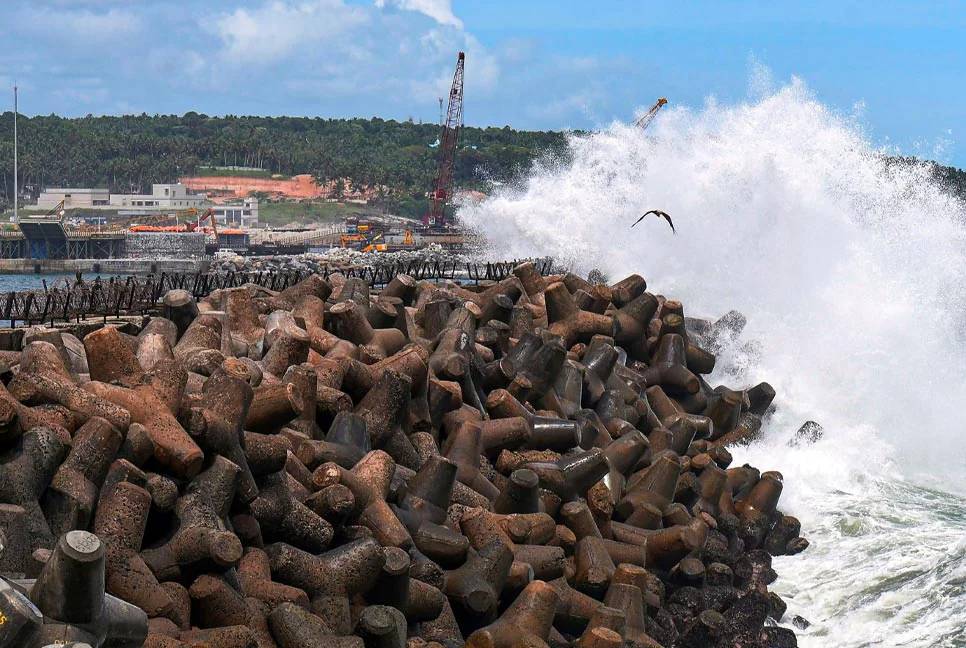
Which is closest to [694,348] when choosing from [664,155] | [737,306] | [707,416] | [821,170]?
[707,416]

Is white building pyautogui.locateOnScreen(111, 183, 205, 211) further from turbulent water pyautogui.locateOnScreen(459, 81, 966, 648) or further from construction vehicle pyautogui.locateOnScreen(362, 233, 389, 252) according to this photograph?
turbulent water pyautogui.locateOnScreen(459, 81, 966, 648)

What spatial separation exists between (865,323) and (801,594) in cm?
1102

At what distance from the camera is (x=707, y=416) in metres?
16.8

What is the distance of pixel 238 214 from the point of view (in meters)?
142

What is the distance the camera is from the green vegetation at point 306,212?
154m

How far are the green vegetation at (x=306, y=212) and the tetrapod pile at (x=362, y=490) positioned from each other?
140206 millimetres

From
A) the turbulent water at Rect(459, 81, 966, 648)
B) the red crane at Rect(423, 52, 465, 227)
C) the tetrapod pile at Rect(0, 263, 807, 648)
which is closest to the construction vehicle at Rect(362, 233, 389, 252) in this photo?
the red crane at Rect(423, 52, 465, 227)

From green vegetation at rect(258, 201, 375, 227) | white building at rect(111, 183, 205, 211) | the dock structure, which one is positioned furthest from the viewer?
green vegetation at rect(258, 201, 375, 227)

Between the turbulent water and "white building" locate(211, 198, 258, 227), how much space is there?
105724 millimetres

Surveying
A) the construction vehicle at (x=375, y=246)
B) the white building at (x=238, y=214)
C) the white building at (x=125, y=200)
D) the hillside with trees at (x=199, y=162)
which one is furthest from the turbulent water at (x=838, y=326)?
the hillside with trees at (x=199, y=162)

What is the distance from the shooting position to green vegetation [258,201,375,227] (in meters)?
154

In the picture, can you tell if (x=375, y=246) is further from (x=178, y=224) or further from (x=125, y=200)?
(x=125, y=200)

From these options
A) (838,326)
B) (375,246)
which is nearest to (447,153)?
(375,246)

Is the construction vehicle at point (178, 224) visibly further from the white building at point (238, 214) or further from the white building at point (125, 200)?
the white building at point (125, 200)
